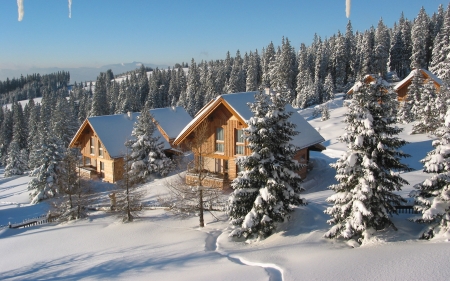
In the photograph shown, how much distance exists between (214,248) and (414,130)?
29.5 meters

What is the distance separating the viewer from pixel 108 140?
34.8m

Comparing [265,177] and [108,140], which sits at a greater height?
[108,140]

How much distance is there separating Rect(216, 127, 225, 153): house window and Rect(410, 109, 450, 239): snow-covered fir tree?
15.2 m

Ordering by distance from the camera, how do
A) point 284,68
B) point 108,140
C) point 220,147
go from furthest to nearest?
point 284,68, point 108,140, point 220,147

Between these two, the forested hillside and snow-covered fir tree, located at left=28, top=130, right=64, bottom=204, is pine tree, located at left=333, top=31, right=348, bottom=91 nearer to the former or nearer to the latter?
the forested hillside

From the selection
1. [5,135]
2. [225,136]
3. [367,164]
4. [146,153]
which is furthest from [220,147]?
[5,135]

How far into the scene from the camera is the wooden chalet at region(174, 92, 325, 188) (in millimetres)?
23375

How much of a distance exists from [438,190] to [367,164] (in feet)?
8.61

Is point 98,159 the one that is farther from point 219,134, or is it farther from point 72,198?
point 219,134

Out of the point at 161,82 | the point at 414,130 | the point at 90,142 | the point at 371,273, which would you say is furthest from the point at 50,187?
the point at 161,82

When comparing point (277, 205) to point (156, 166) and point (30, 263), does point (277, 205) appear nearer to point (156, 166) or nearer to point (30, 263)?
point (30, 263)

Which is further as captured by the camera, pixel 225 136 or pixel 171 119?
pixel 171 119

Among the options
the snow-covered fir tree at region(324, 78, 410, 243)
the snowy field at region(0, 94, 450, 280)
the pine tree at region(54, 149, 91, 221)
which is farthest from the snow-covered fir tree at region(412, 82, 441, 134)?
the pine tree at region(54, 149, 91, 221)

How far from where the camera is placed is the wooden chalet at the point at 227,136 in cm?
2338
